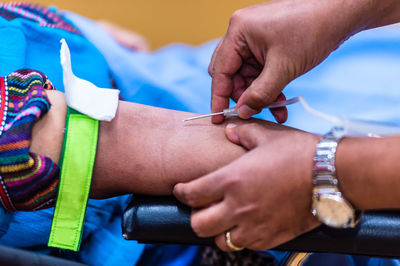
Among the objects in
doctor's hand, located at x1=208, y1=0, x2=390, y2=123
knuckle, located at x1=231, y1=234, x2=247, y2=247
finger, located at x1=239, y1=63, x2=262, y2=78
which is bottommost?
knuckle, located at x1=231, y1=234, x2=247, y2=247

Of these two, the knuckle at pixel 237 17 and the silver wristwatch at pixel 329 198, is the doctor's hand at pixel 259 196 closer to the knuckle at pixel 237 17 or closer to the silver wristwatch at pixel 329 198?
the silver wristwatch at pixel 329 198

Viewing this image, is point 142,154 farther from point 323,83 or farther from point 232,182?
point 323,83

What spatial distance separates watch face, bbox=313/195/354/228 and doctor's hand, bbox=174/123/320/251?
0.02 metres

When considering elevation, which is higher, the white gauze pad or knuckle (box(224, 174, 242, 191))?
the white gauze pad

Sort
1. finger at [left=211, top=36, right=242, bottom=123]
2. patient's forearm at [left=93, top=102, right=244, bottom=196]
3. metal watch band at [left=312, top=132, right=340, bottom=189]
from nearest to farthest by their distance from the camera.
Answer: metal watch band at [left=312, top=132, right=340, bottom=189] < patient's forearm at [left=93, top=102, right=244, bottom=196] < finger at [left=211, top=36, right=242, bottom=123]

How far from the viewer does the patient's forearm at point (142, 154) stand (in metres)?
0.69

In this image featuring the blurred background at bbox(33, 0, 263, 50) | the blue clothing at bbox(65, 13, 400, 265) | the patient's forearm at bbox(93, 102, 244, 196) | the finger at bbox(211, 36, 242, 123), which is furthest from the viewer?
the blurred background at bbox(33, 0, 263, 50)

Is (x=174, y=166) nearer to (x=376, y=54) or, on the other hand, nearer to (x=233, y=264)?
(x=233, y=264)

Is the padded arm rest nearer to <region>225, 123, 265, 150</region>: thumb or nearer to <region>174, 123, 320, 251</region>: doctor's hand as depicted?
<region>174, 123, 320, 251</region>: doctor's hand

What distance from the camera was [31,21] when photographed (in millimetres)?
939

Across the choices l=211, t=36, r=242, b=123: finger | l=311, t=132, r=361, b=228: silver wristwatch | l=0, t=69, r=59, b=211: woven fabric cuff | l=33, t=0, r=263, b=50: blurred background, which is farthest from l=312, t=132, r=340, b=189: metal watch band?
l=33, t=0, r=263, b=50: blurred background

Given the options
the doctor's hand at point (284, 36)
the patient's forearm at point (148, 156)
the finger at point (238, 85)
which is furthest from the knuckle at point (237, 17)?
the patient's forearm at point (148, 156)

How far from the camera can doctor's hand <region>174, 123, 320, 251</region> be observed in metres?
0.60

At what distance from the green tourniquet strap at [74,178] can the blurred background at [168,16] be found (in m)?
1.46
